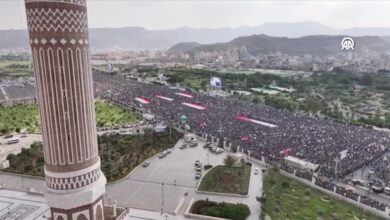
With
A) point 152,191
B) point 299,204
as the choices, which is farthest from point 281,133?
point 152,191

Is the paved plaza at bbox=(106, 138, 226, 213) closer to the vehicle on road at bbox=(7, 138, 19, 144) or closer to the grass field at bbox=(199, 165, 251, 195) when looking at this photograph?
the grass field at bbox=(199, 165, 251, 195)

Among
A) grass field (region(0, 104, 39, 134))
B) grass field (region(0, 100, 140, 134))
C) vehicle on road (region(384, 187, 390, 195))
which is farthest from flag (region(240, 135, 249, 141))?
grass field (region(0, 104, 39, 134))

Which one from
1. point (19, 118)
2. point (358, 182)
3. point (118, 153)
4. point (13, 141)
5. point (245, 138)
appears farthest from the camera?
point (19, 118)

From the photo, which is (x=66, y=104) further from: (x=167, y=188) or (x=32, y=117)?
(x=32, y=117)

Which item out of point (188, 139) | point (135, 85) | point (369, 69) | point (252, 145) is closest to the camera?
point (252, 145)

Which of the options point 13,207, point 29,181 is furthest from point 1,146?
point 13,207

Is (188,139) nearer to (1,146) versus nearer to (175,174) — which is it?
(175,174)
